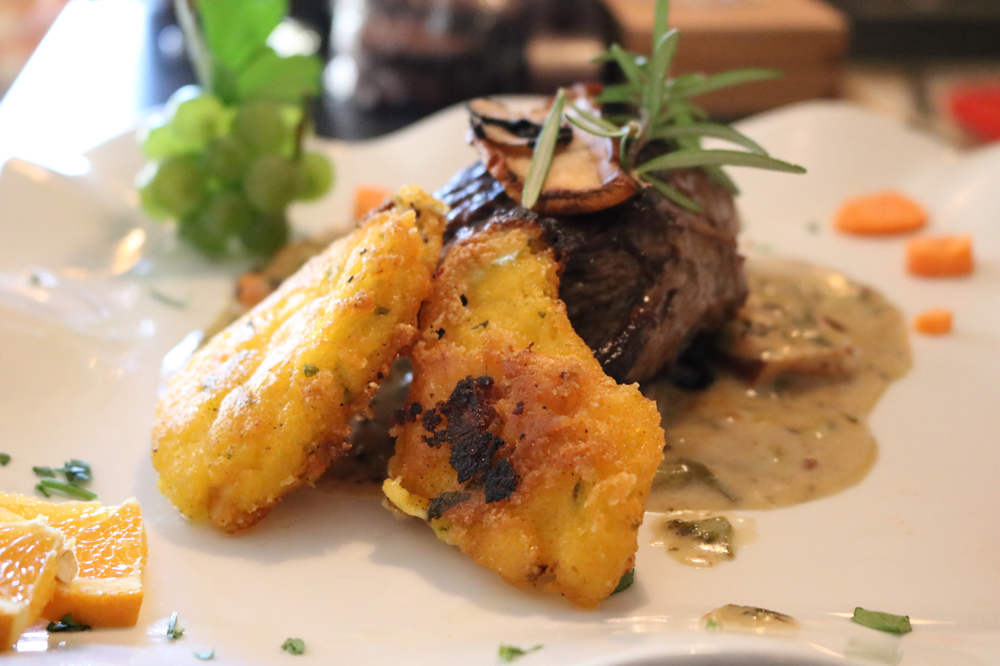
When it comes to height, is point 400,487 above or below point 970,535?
above

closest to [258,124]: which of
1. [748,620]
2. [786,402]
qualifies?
[786,402]

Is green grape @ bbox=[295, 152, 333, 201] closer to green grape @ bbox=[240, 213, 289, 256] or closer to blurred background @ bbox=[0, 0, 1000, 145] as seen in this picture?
green grape @ bbox=[240, 213, 289, 256]

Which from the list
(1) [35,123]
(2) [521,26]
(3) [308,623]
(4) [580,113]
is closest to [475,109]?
(4) [580,113]

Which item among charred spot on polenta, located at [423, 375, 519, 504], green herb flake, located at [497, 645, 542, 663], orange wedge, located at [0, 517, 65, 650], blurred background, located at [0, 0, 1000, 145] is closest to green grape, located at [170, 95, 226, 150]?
blurred background, located at [0, 0, 1000, 145]

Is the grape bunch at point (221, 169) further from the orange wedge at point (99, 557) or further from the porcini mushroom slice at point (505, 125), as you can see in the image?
the orange wedge at point (99, 557)

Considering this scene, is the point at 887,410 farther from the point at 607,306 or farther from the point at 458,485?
the point at 458,485
